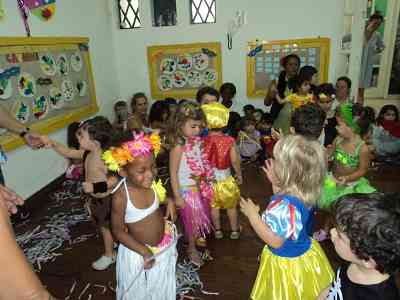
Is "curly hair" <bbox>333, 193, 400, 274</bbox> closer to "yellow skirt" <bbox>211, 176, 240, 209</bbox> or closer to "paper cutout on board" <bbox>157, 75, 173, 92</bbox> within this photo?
"yellow skirt" <bbox>211, 176, 240, 209</bbox>

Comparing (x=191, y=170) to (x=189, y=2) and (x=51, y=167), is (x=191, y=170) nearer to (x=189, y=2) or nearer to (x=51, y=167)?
(x=51, y=167)

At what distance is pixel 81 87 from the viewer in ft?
13.8

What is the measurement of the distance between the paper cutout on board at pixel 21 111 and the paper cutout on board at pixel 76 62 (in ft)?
3.25

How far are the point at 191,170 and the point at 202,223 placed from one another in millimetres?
472

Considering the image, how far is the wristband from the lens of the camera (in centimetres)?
198

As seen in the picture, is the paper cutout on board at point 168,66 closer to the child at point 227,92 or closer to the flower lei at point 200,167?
the child at point 227,92

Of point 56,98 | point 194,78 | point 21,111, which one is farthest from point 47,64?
point 194,78

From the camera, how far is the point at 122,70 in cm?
522

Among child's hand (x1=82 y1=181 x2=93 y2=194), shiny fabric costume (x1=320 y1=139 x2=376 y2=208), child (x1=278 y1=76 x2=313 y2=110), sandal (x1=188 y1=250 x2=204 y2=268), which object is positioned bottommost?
sandal (x1=188 y1=250 x2=204 y2=268)

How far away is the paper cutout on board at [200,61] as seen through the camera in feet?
16.2

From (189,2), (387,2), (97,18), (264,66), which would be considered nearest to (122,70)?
(97,18)

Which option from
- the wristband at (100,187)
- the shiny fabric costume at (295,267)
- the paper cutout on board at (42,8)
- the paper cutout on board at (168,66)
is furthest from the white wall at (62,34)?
the shiny fabric costume at (295,267)

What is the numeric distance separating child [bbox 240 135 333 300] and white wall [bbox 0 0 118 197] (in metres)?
2.60

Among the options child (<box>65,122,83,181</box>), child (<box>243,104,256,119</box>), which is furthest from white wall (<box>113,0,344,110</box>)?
child (<box>65,122,83,181</box>)
